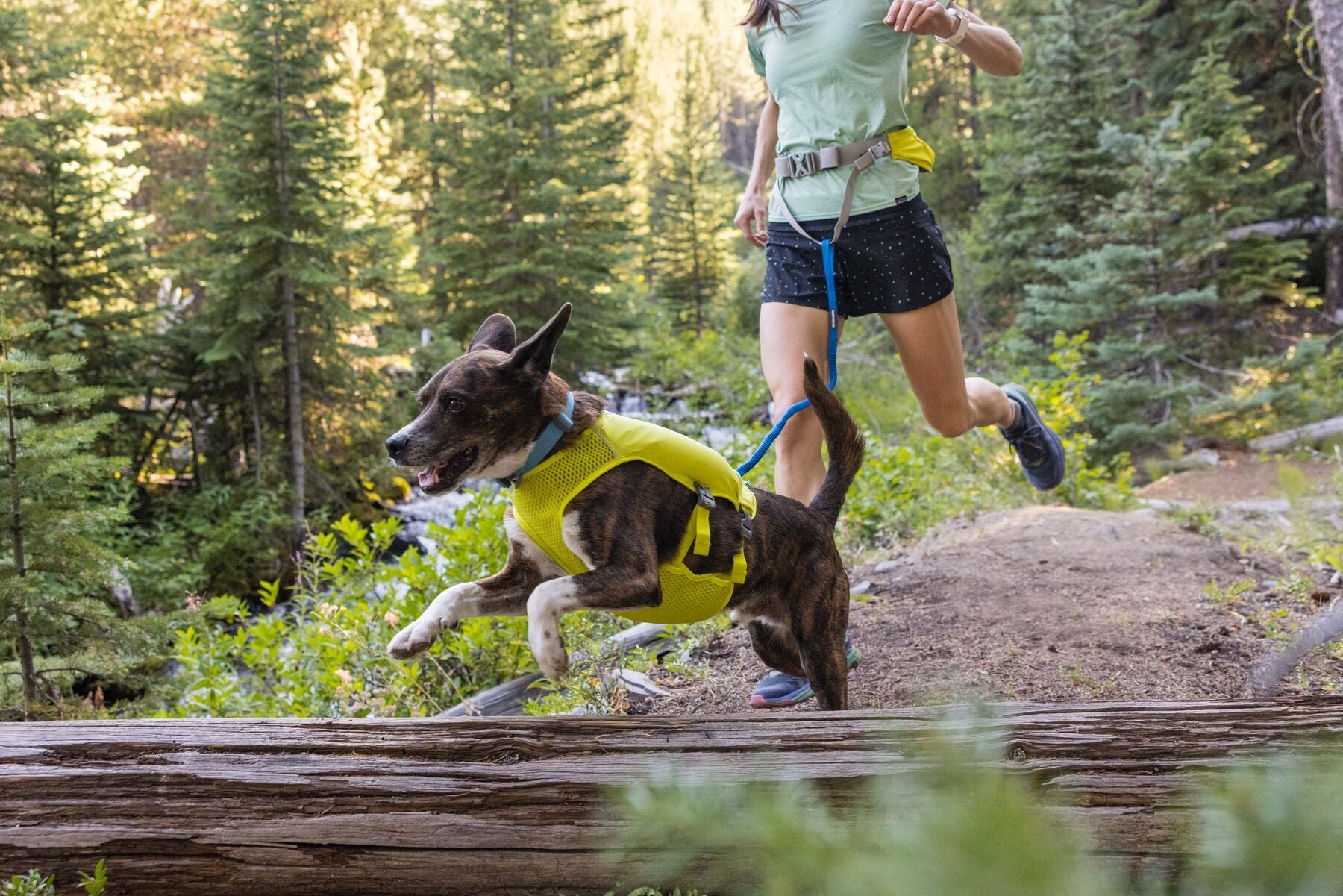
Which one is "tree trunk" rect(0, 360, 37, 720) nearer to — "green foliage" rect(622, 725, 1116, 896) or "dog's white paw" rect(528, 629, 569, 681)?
"dog's white paw" rect(528, 629, 569, 681)

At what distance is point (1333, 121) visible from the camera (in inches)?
486

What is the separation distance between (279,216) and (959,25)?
34.0ft

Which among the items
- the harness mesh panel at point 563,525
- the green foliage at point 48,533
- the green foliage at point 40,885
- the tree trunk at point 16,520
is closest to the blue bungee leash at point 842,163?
the harness mesh panel at point 563,525

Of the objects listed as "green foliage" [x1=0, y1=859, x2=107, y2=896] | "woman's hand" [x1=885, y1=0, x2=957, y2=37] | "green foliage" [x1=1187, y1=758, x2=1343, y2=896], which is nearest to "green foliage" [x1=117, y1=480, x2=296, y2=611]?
"green foliage" [x1=0, y1=859, x2=107, y2=896]

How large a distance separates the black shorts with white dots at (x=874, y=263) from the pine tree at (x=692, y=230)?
59.8 feet

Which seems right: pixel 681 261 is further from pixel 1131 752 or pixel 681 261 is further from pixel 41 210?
pixel 1131 752

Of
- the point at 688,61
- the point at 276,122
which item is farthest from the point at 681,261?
the point at 276,122

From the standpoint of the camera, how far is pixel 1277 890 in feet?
1.41

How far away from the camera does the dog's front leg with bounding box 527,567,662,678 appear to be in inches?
108

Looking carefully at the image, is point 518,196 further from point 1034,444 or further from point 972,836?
point 972,836

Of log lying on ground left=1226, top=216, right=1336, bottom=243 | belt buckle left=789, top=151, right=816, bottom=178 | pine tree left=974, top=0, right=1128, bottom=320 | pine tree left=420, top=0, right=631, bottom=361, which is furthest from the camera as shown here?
pine tree left=420, top=0, right=631, bottom=361

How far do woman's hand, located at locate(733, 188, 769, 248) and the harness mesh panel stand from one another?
1729mm

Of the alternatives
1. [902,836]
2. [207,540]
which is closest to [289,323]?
[207,540]

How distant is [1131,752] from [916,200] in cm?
231
